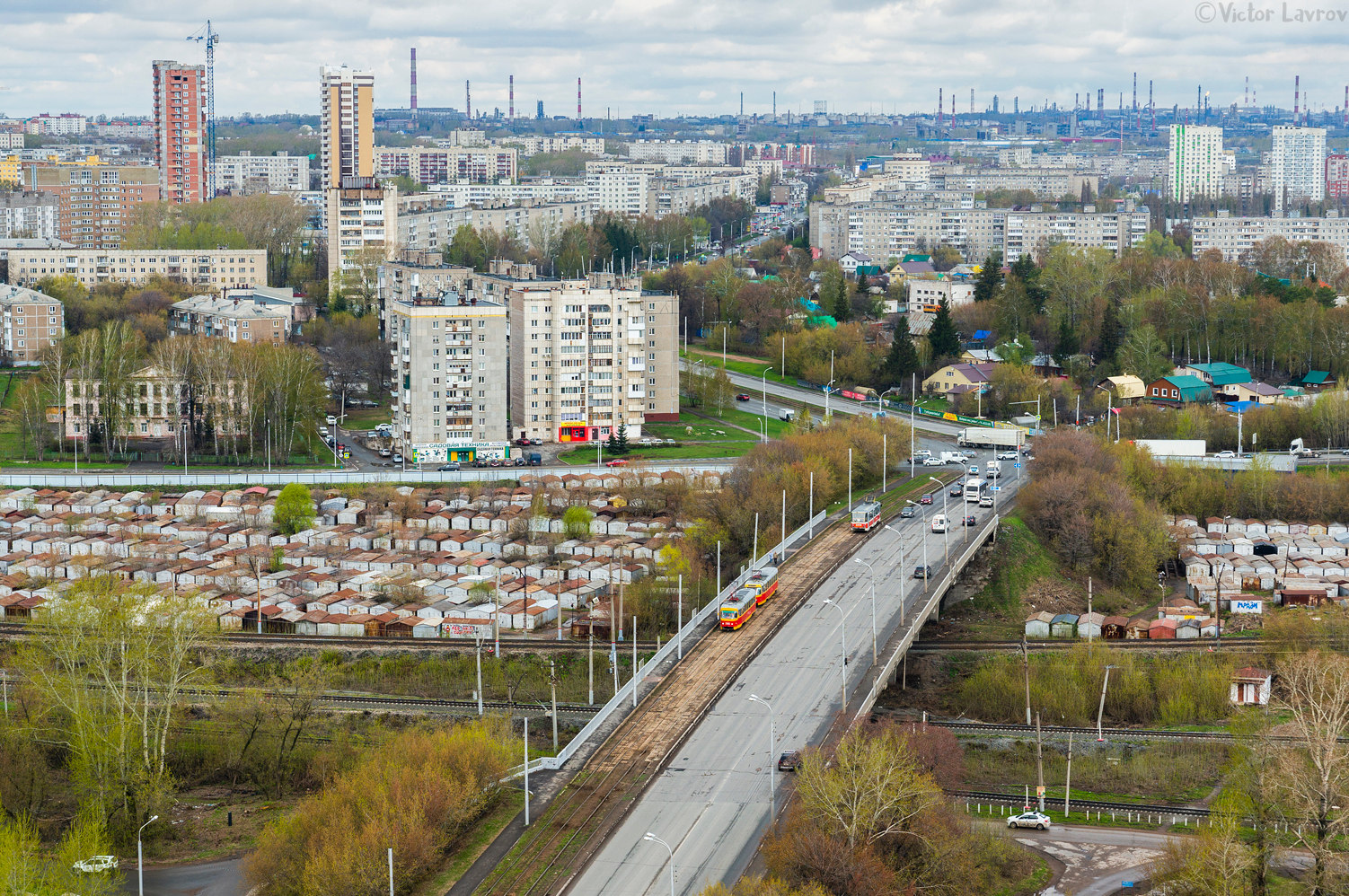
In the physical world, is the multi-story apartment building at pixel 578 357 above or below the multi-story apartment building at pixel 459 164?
below

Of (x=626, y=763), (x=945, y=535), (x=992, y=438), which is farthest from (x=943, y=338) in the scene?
(x=626, y=763)

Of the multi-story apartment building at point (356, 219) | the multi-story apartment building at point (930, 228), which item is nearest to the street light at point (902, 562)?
the multi-story apartment building at point (356, 219)

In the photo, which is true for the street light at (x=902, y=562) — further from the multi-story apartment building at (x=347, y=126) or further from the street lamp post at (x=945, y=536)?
the multi-story apartment building at (x=347, y=126)

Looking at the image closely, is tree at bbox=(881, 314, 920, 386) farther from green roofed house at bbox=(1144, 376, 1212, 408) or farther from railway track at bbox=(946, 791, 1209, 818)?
railway track at bbox=(946, 791, 1209, 818)

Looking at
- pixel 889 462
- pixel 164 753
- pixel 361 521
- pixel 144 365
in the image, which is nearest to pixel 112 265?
pixel 144 365

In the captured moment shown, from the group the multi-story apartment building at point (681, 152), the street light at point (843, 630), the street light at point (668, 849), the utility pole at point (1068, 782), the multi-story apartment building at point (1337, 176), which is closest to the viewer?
the street light at point (668, 849)
